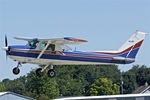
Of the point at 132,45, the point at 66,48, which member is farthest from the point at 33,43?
the point at 132,45

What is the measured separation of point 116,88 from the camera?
122 metres

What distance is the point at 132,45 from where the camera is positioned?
46062mm

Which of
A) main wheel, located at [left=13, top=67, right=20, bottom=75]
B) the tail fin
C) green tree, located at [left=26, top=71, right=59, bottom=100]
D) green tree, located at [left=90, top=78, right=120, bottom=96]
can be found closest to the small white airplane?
main wheel, located at [left=13, top=67, right=20, bottom=75]

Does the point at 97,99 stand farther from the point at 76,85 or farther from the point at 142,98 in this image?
the point at 76,85

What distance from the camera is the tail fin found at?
148 feet

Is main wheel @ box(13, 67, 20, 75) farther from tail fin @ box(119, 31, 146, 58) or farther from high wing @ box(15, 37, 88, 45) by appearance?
tail fin @ box(119, 31, 146, 58)

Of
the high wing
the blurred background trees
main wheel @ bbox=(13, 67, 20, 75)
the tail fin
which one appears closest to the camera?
the high wing

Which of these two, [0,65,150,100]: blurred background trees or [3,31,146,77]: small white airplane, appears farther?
[0,65,150,100]: blurred background trees

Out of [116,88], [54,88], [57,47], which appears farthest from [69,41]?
[116,88]

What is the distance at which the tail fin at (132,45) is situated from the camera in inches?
1777

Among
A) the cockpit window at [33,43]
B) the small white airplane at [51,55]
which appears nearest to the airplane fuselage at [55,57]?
the small white airplane at [51,55]

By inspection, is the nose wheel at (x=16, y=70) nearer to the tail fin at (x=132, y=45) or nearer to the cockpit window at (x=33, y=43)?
the cockpit window at (x=33, y=43)

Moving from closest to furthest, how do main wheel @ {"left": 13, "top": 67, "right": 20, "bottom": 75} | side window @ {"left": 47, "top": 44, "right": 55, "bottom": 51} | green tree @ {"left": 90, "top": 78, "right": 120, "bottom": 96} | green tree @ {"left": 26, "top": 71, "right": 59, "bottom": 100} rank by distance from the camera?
main wheel @ {"left": 13, "top": 67, "right": 20, "bottom": 75} → side window @ {"left": 47, "top": 44, "right": 55, "bottom": 51} → green tree @ {"left": 26, "top": 71, "right": 59, "bottom": 100} → green tree @ {"left": 90, "top": 78, "right": 120, "bottom": 96}

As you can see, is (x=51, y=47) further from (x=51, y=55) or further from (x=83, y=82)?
(x=83, y=82)
